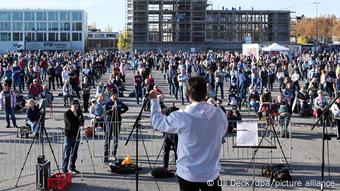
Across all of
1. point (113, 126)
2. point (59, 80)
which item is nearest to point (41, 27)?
point (59, 80)

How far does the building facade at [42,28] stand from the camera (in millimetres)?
117312

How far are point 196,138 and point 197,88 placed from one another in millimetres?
495

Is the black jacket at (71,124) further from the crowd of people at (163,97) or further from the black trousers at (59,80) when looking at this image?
the black trousers at (59,80)

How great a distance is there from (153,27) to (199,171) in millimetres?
91697

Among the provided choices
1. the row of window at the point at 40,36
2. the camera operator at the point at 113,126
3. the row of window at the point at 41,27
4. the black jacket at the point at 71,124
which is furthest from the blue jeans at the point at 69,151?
the row of window at the point at 41,27

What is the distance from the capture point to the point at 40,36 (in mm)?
117375

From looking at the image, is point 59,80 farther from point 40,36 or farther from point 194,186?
point 40,36

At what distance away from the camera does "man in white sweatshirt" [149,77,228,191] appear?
532 cm

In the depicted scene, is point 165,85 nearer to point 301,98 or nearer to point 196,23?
point 301,98

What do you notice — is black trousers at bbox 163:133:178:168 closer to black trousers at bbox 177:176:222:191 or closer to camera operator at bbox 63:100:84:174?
camera operator at bbox 63:100:84:174

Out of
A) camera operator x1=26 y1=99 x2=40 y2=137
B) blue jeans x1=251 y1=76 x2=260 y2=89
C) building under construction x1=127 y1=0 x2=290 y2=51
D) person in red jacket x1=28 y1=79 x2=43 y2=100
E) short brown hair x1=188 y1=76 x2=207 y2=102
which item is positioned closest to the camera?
short brown hair x1=188 y1=76 x2=207 y2=102

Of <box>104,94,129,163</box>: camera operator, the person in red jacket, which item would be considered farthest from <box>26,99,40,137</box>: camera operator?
the person in red jacket

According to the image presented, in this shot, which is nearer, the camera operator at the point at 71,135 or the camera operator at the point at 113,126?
the camera operator at the point at 71,135

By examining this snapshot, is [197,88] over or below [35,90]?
over
